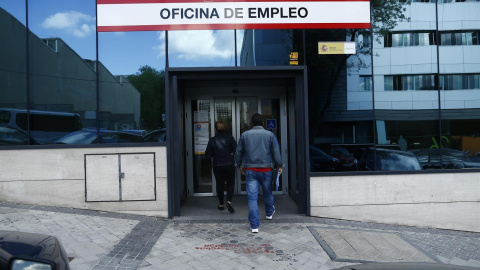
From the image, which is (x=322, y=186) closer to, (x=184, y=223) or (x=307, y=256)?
(x=307, y=256)

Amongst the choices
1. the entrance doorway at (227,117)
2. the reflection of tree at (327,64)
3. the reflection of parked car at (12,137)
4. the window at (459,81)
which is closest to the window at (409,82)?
the window at (459,81)

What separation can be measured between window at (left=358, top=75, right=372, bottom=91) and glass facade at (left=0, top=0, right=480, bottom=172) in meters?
0.02

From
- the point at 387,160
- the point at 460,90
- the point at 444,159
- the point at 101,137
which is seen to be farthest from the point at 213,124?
the point at 460,90

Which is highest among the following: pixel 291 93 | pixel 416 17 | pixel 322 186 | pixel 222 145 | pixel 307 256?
pixel 416 17

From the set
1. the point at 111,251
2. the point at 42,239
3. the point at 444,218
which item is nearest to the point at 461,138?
the point at 444,218

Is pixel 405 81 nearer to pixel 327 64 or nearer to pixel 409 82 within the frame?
pixel 409 82

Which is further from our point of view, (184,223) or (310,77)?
(310,77)

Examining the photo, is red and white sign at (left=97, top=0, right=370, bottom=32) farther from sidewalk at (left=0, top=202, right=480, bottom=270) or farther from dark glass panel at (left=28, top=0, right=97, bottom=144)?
sidewalk at (left=0, top=202, right=480, bottom=270)

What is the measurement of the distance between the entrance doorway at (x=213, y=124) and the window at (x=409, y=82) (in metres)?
2.48

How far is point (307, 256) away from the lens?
504cm

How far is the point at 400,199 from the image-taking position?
6.95m

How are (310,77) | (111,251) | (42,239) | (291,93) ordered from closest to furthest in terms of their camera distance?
(42,239) → (111,251) → (310,77) → (291,93)

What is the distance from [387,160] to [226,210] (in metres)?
3.24

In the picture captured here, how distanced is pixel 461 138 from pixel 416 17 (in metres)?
2.50
